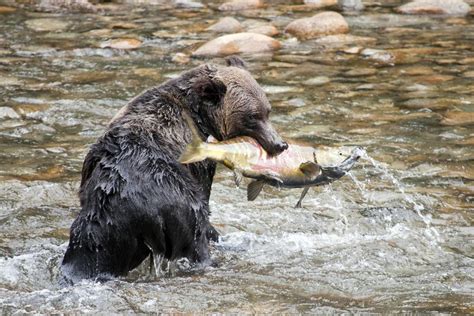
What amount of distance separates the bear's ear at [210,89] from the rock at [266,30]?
7.90 m

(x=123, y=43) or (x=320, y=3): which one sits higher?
(x=123, y=43)

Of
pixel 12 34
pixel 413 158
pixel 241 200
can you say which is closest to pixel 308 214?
pixel 241 200

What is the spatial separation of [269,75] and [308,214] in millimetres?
4605

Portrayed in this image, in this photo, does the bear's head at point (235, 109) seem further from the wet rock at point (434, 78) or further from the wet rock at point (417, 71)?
the wet rock at point (417, 71)

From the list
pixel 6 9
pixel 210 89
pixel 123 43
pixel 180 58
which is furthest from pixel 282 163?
pixel 6 9

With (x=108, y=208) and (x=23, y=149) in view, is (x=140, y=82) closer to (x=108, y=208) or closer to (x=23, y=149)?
(x=23, y=149)

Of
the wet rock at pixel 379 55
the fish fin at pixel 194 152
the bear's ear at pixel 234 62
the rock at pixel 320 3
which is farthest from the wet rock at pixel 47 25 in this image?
the fish fin at pixel 194 152

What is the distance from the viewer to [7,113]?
10.2 meters

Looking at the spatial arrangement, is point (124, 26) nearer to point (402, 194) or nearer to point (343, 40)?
point (343, 40)

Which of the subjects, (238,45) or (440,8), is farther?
(440,8)

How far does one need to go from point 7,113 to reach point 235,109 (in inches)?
182

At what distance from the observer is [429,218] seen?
738cm

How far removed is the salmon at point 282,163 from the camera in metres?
6.04

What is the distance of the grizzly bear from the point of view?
18.3 ft
